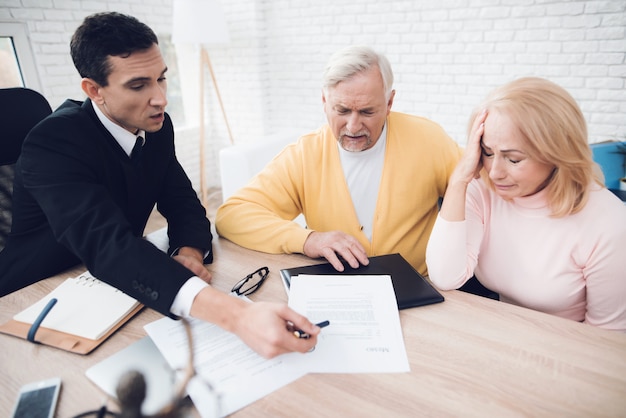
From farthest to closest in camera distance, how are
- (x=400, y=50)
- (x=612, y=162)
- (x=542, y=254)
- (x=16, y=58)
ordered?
(x=400, y=50), (x=16, y=58), (x=612, y=162), (x=542, y=254)

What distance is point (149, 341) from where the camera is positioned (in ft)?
2.72

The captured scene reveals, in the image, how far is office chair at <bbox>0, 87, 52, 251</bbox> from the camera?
4.34 ft

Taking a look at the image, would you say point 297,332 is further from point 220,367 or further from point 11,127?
point 11,127

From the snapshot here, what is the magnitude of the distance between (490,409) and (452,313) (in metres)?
0.26

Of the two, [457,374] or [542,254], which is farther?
[542,254]

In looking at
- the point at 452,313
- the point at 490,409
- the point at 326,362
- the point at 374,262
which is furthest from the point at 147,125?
the point at 490,409

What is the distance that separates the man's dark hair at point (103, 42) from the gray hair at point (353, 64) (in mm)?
594

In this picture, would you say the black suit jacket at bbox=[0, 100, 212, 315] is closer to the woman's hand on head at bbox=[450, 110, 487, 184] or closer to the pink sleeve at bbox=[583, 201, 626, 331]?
the woman's hand on head at bbox=[450, 110, 487, 184]

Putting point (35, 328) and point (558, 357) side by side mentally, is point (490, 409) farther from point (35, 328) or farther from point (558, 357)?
point (35, 328)

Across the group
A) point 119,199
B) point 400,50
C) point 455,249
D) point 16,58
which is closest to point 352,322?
point 455,249

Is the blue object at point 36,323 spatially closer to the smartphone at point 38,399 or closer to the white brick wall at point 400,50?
the smartphone at point 38,399

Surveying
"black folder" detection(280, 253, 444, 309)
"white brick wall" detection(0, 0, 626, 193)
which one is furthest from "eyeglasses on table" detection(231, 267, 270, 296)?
"white brick wall" detection(0, 0, 626, 193)

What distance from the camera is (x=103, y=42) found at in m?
1.10

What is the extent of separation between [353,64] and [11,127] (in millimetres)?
1157
